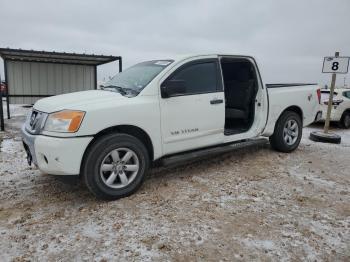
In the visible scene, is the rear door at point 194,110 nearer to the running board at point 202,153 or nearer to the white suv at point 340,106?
the running board at point 202,153

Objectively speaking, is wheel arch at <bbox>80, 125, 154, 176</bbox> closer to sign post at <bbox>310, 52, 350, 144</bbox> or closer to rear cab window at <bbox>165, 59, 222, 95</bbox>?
rear cab window at <bbox>165, 59, 222, 95</bbox>

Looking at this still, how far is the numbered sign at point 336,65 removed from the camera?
7.05 meters

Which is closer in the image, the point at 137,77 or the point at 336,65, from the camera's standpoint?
the point at 137,77

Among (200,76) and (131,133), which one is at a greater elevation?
(200,76)

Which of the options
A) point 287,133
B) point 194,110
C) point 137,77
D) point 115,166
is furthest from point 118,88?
point 287,133

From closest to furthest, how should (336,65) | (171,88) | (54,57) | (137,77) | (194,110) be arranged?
1. (171,88)
2. (194,110)
3. (137,77)
4. (336,65)
5. (54,57)

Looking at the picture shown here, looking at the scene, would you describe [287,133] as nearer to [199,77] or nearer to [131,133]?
[199,77]

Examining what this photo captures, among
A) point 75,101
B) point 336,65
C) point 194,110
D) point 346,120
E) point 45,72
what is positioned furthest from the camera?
point 346,120

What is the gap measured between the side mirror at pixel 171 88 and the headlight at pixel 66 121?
3.57ft

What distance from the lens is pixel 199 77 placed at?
445cm

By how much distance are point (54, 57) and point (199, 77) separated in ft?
19.5

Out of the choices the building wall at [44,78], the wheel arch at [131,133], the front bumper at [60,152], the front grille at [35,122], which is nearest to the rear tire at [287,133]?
the wheel arch at [131,133]

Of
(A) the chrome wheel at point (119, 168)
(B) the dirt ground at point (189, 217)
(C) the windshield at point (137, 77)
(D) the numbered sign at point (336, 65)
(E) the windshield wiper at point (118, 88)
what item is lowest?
(B) the dirt ground at point (189, 217)

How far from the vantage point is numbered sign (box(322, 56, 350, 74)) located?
7.05 metres
